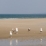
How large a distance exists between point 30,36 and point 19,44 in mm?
2606

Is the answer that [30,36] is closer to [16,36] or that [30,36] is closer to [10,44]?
[16,36]

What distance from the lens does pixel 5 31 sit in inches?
599

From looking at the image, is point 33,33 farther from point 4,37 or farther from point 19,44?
point 19,44

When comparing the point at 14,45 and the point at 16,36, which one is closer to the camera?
the point at 14,45

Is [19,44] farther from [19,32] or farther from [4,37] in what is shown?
[19,32]

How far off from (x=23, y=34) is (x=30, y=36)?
2.05ft

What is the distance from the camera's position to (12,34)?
46.5 ft

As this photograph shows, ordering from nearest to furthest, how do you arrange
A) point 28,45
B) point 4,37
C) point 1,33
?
→ point 28,45
point 4,37
point 1,33

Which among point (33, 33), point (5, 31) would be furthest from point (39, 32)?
point (5, 31)

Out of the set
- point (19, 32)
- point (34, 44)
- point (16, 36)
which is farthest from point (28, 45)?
point (19, 32)

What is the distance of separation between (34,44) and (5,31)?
4.24 m

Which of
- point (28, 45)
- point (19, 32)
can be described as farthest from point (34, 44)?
point (19, 32)

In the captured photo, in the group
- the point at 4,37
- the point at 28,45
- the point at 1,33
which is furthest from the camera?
the point at 1,33

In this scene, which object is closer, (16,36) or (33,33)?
(16,36)
